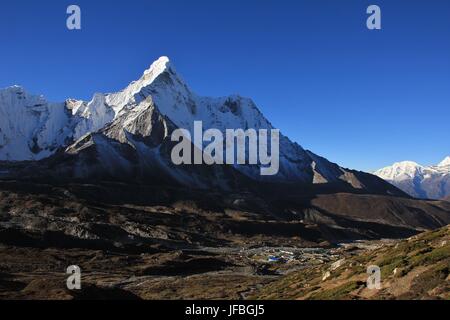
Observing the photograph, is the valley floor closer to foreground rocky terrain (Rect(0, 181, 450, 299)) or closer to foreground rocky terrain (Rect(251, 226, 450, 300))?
foreground rocky terrain (Rect(251, 226, 450, 300))

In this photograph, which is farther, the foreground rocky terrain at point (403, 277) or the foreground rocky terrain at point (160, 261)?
the foreground rocky terrain at point (160, 261)

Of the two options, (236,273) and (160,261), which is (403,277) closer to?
(236,273)

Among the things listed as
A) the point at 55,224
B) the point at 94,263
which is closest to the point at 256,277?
the point at 94,263

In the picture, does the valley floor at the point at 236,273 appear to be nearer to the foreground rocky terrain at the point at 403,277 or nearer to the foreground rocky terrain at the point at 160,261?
the foreground rocky terrain at the point at 403,277

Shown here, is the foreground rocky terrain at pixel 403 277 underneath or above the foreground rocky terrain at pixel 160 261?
above

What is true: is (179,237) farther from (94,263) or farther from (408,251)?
(408,251)

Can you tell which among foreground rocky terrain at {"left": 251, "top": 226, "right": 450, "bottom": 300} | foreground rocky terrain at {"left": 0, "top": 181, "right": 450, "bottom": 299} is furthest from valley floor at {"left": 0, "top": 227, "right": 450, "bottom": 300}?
foreground rocky terrain at {"left": 0, "top": 181, "right": 450, "bottom": 299}

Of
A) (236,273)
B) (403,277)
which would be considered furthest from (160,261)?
(403,277)

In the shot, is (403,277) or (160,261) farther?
(160,261)

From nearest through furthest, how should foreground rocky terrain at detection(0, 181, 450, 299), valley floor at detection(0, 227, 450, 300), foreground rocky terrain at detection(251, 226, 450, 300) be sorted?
foreground rocky terrain at detection(251, 226, 450, 300) < valley floor at detection(0, 227, 450, 300) < foreground rocky terrain at detection(0, 181, 450, 299)

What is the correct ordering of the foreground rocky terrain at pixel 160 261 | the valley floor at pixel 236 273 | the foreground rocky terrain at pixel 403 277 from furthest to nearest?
the foreground rocky terrain at pixel 160 261, the valley floor at pixel 236 273, the foreground rocky terrain at pixel 403 277

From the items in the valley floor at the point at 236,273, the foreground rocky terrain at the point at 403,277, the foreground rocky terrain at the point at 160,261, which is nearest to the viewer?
the foreground rocky terrain at the point at 403,277

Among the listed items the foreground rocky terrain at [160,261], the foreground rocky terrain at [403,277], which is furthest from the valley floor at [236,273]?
the foreground rocky terrain at [160,261]
